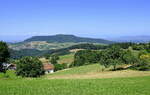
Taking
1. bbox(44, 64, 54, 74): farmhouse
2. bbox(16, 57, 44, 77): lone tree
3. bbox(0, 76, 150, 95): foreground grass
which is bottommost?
bbox(44, 64, 54, 74): farmhouse

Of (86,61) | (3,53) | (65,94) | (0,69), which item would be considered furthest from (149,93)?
(86,61)

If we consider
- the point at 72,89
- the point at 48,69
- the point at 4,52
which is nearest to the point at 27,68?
the point at 4,52

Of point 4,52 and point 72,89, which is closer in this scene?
point 72,89

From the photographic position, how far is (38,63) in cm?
7044

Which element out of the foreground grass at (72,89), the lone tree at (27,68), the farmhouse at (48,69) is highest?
the foreground grass at (72,89)

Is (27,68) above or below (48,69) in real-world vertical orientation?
above

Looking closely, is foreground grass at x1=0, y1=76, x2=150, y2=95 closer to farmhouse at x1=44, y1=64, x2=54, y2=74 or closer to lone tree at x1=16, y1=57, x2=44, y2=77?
lone tree at x1=16, y1=57, x2=44, y2=77

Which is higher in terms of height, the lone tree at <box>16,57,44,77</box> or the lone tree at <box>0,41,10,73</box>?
the lone tree at <box>0,41,10,73</box>

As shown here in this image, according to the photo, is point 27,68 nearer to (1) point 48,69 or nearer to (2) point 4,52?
(2) point 4,52

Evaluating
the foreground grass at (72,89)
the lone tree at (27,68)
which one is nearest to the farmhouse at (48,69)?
the lone tree at (27,68)

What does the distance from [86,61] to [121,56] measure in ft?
206

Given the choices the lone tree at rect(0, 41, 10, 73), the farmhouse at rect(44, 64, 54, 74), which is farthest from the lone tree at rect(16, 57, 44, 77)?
the farmhouse at rect(44, 64, 54, 74)

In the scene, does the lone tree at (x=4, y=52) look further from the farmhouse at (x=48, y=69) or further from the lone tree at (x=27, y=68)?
the farmhouse at (x=48, y=69)

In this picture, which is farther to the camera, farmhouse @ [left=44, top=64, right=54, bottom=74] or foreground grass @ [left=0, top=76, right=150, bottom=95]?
farmhouse @ [left=44, top=64, right=54, bottom=74]
